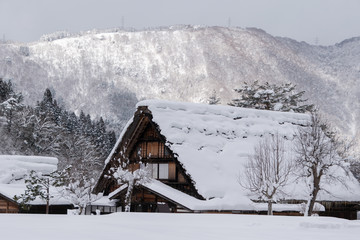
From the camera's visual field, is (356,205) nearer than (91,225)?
No

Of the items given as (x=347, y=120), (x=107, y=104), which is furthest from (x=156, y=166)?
(x=347, y=120)

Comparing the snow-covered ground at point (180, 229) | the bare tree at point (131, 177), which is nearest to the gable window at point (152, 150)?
the bare tree at point (131, 177)

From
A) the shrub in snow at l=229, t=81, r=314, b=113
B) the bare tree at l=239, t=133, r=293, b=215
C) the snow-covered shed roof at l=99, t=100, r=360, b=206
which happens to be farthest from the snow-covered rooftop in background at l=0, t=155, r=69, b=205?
the shrub in snow at l=229, t=81, r=314, b=113

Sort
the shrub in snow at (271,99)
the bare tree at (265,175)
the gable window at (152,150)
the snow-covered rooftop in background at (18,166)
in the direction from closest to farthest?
the bare tree at (265,175)
the gable window at (152,150)
the snow-covered rooftop in background at (18,166)
the shrub in snow at (271,99)

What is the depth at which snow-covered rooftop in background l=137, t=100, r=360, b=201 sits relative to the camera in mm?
30312

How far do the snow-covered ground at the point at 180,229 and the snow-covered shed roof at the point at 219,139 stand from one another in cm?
1556

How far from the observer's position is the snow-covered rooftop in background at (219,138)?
30.3 meters

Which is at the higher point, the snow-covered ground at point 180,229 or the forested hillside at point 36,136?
the forested hillside at point 36,136

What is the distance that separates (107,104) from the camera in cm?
18812

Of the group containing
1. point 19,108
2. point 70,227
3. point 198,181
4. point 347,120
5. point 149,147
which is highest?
point 347,120

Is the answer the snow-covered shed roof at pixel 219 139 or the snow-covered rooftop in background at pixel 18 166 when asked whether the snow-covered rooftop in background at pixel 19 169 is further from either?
the snow-covered shed roof at pixel 219 139

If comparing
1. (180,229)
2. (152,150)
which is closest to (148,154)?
(152,150)

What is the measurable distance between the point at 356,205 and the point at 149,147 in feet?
45.5

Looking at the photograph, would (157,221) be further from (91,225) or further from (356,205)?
(356,205)
